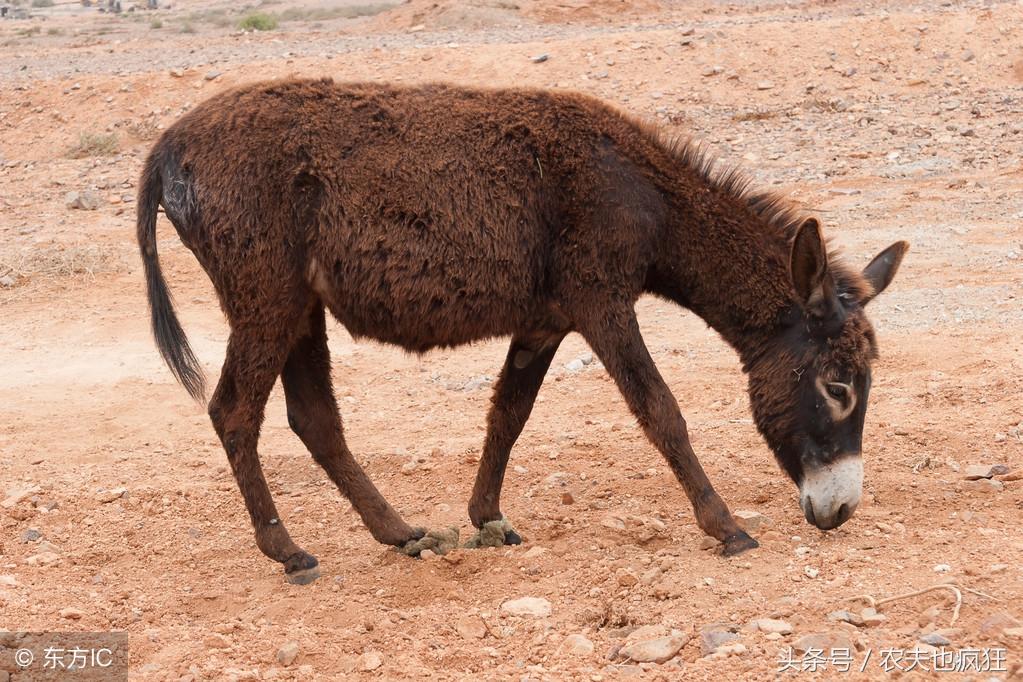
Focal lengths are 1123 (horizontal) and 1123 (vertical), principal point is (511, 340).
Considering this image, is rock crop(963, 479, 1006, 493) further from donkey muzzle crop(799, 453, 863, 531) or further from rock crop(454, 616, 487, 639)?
rock crop(454, 616, 487, 639)

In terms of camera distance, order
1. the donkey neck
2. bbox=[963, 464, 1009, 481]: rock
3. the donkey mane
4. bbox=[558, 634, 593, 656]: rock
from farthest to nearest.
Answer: bbox=[963, 464, 1009, 481]: rock
the donkey mane
the donkey neck
bbox=[558, 634, 593, 656]: rock

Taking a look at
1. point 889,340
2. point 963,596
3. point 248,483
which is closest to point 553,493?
point 248,483

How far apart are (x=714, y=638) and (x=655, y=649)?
0.74 ft

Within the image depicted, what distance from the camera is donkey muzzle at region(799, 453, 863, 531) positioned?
4.91m

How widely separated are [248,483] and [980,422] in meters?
4.07

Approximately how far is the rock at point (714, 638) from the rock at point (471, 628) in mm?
927

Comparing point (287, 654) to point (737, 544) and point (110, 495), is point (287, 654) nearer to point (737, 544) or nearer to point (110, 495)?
point (737, 544)

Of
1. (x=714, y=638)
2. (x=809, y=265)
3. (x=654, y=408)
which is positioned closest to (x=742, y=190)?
(x=809, y=265)

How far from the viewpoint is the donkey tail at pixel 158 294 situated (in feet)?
17.8

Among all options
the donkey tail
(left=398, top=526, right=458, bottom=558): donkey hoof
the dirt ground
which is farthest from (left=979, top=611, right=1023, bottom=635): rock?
the donkey tail

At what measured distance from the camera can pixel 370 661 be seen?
14.5 ft

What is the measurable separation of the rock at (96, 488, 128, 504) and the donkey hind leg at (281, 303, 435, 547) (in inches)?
59.0

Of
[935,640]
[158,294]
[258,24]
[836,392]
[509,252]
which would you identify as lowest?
[258,24]

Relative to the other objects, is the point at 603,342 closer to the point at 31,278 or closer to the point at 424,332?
the point at 424,332
